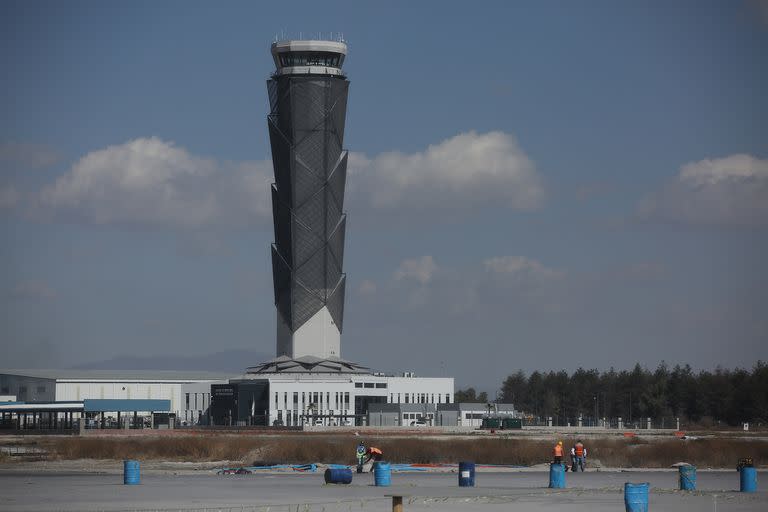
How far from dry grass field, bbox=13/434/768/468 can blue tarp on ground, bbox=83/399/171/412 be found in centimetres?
6241

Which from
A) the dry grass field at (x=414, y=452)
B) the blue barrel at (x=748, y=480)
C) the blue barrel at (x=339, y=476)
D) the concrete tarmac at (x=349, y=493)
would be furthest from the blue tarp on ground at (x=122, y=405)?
the blue barrel at (x=748, y=480)

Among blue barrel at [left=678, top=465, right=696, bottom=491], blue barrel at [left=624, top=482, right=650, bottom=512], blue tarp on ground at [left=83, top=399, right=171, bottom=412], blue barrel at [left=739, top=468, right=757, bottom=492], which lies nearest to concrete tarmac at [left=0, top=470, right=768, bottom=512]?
blue barrel at [left=678, top=465, right=696, bottom=491]

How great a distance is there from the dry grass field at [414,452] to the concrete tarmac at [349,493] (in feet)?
51.9

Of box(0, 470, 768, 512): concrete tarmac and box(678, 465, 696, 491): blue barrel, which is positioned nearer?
box(0, 470, 768, 512): concrete tarmac

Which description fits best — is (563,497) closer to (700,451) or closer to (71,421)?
(700,451)

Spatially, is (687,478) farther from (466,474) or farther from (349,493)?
(349,493)

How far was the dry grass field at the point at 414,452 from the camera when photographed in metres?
97.7

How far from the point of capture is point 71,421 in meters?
176

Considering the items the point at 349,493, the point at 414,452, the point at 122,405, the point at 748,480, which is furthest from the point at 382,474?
the point at 122,405

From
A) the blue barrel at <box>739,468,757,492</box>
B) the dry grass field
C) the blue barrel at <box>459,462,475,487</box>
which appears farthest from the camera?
the dry grass field

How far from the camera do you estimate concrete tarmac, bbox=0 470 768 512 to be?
5550 cm

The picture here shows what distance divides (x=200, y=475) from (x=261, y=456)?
19483 mm

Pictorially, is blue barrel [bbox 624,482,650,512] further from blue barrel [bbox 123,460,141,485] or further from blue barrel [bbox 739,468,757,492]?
blue barrel [bbox 123,460,141,485]

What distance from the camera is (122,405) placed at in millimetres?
177125
